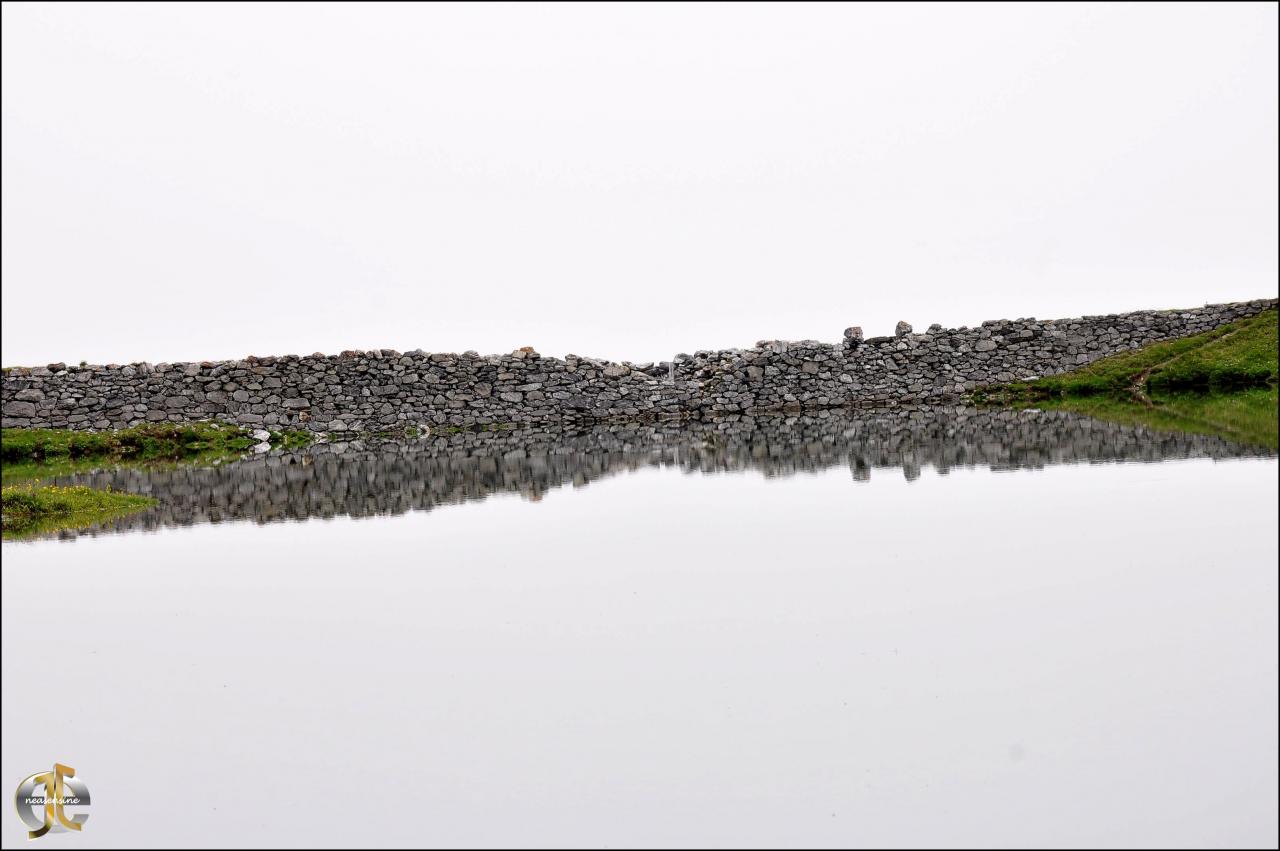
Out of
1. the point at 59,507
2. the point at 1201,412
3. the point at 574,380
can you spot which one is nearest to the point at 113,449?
the point at 574,380

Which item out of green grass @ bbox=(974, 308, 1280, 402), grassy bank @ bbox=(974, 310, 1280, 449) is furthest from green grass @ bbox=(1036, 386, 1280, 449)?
green grass @ bbox=(974, 308, 1280, 402)

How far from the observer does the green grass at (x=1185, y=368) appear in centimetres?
2775

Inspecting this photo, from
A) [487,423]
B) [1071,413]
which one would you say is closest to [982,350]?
[1071,413]

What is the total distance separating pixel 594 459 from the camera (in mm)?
20234

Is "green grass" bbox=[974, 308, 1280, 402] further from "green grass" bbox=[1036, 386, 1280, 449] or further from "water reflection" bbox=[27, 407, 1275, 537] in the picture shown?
"water reflection" bbox=[27, 407, 1275, 537]

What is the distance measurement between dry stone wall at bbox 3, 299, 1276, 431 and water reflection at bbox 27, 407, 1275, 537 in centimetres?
701

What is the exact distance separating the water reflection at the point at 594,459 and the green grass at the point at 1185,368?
5535mm

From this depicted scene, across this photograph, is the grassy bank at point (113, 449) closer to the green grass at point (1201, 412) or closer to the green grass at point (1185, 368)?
the green grass at point (1201, 412)

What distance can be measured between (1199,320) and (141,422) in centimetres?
3328

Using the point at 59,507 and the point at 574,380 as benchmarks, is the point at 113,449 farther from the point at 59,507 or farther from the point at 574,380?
the point at 59,507

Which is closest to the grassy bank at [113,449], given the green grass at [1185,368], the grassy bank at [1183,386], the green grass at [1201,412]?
the green grass at [1201,412]

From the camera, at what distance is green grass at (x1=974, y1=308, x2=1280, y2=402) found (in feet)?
91.0

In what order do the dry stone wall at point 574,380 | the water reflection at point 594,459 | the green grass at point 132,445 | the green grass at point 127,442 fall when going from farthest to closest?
1. the dry stone wall at point 574,380
2. the green grass at point 127,442
3. the green grass at point 132,445
4. the water reflection at point 594,459

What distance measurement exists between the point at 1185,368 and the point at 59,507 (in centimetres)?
2704
